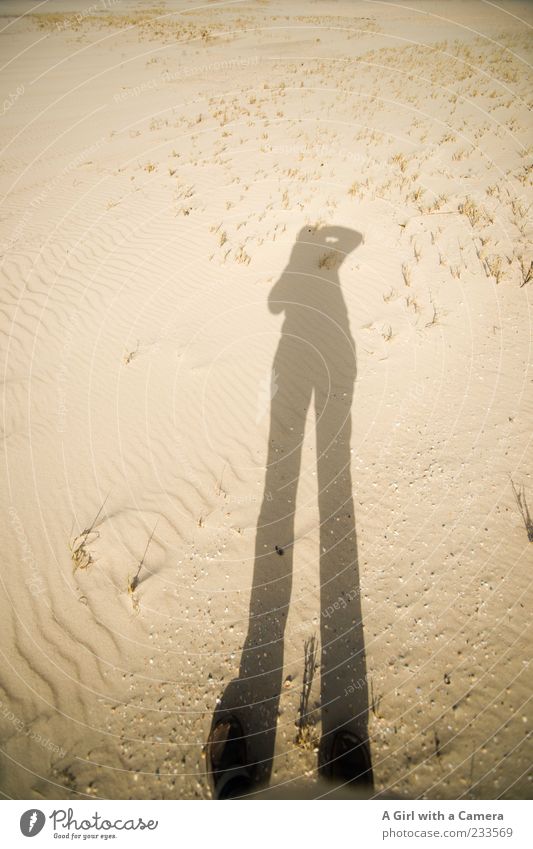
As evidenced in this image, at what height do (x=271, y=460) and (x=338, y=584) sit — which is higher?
(x=271, y=460)

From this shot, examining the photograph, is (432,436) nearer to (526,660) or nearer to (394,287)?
(526,660)

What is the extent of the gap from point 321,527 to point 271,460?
1.24 m

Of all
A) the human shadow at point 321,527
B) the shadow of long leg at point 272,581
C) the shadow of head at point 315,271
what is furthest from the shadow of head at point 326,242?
the shadow of long leg at point 272,581

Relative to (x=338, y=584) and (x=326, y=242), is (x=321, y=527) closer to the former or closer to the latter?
(x=338, y=584)

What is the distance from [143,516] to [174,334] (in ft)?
12.5

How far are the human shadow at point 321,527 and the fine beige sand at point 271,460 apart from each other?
0.12ft

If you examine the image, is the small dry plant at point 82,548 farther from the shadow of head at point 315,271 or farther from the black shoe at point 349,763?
the shadow of head at point 315,271

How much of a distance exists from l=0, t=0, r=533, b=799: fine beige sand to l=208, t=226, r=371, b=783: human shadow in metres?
0.04

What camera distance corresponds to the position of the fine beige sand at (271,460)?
3.63 metres

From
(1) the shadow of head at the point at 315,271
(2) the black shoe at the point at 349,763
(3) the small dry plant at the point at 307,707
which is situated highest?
(1) the shadow of head at the point at 315,271

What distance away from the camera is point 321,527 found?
16.1ft

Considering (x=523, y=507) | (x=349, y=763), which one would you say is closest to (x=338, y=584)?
(x=349, y=763)

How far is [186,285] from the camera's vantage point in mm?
8445

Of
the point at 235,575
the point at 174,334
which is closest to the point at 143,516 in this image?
the point at 235,575
